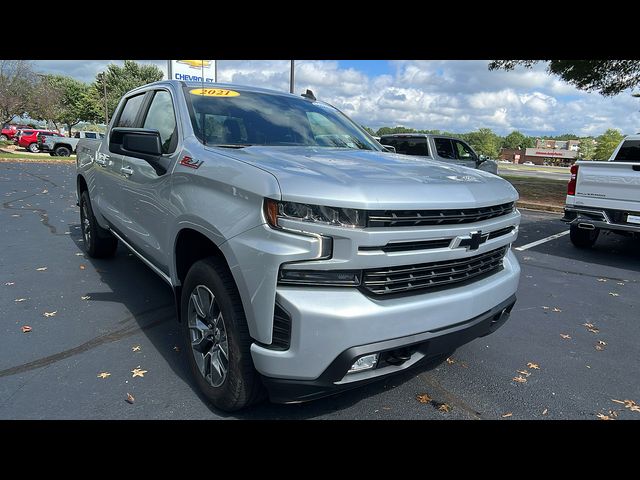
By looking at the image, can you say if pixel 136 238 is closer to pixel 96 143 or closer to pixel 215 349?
pixel 215 349

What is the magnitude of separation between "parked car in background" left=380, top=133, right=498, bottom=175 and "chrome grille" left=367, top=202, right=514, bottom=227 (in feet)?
30.0

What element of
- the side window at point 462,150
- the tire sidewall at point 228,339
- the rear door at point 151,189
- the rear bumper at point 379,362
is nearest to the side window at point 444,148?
the side window at point 462,150

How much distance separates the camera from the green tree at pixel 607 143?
78950 mm

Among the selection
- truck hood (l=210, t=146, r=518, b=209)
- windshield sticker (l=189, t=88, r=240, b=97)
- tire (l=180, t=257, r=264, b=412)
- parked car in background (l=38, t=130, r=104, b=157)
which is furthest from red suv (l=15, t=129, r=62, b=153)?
truck hood (l=210, t=146, r=518, b=209)

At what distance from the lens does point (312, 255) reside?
1.98 meters

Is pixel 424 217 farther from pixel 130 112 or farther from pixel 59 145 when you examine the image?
pixel 59 145

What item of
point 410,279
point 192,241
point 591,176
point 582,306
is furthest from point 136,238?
point 591,176

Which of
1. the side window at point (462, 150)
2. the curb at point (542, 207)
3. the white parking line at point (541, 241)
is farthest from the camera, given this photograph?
the side window at point (462, 150)

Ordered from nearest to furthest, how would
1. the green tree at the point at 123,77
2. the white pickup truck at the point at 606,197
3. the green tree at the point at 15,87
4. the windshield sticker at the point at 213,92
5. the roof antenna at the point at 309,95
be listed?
the windshield sticker at the point at 213,92 → the roof antenna at the point at 309,95 → the white pickup truck at the point at 606,197 → the green tree at the point at 15,87 → the green tree at the point at 123,77

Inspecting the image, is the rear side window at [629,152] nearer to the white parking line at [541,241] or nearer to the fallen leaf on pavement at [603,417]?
the white parking line at [541,241]

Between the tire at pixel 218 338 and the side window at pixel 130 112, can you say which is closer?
the tire at pixel 218 338

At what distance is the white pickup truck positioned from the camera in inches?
245

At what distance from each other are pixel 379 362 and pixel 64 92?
59.1 m
